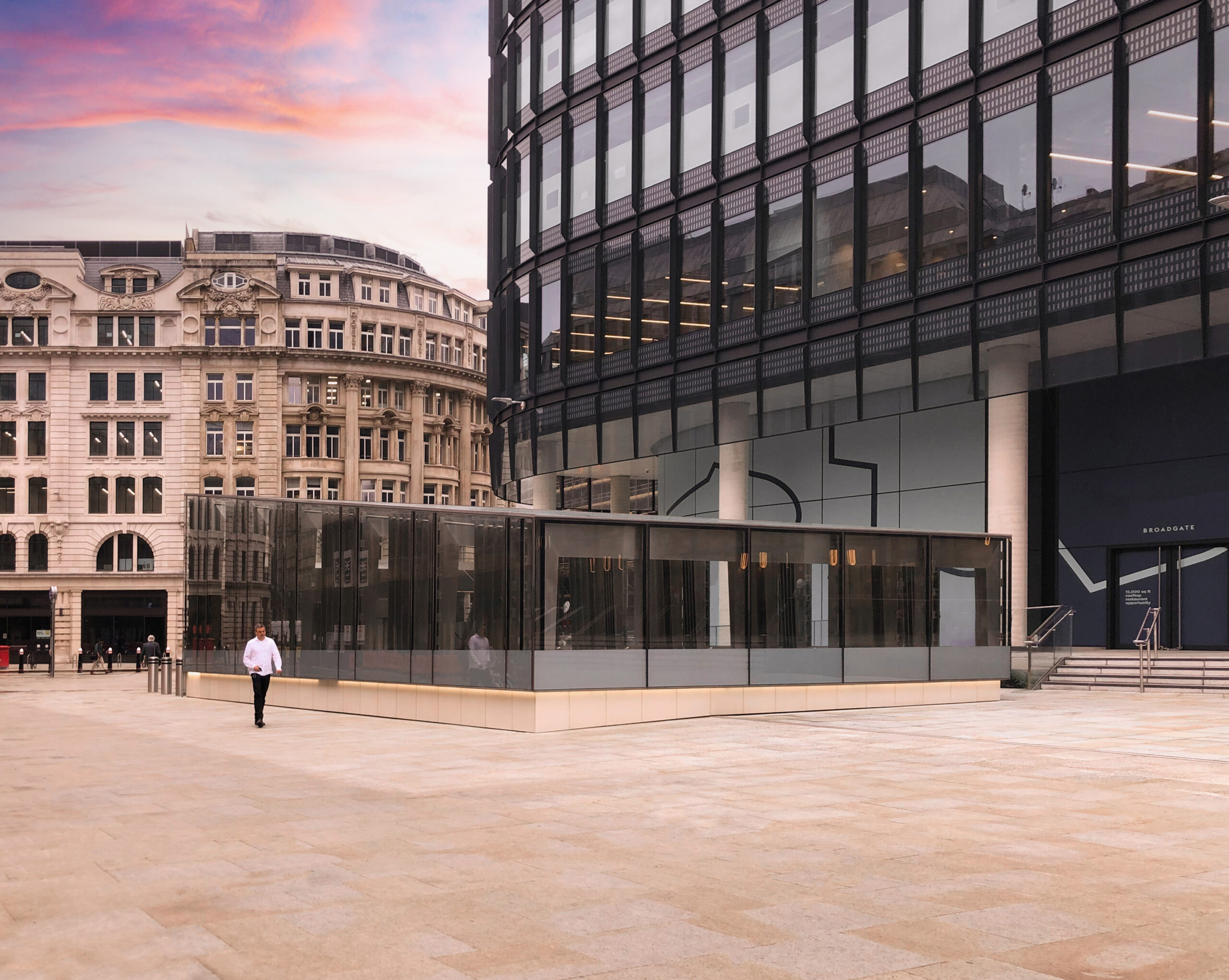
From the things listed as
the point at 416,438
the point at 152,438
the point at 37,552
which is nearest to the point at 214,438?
the point at 152,438

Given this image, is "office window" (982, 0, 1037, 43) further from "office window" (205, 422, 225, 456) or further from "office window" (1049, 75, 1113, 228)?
"office window" (205, 422, 225, 456)

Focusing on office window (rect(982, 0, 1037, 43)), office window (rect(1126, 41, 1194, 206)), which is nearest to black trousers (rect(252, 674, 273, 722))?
office window (rect(1126, 41, 1194, 206))

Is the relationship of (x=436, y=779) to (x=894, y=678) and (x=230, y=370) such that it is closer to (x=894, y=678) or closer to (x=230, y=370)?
(x=894, y=678)

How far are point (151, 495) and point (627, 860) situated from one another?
7262cm

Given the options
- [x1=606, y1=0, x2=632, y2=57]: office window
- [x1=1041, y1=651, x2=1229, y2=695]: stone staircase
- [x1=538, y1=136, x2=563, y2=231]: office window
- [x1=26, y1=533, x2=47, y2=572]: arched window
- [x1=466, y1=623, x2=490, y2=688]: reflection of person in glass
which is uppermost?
[x1=606, y1=0, x2=632, y2=57]: office window

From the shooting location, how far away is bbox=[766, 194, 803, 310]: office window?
32344mm

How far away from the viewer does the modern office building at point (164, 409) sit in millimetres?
74625

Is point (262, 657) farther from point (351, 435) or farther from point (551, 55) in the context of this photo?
point (351, 435)

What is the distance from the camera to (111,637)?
7419cm

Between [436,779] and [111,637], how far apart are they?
66.5 m

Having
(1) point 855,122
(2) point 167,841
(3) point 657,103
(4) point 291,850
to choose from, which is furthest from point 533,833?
(3) point 657,103

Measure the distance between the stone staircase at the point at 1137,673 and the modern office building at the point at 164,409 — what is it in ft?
186

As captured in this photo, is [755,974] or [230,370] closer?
[755,974]

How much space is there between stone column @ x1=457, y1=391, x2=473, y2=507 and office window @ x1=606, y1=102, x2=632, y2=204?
4990 cm
